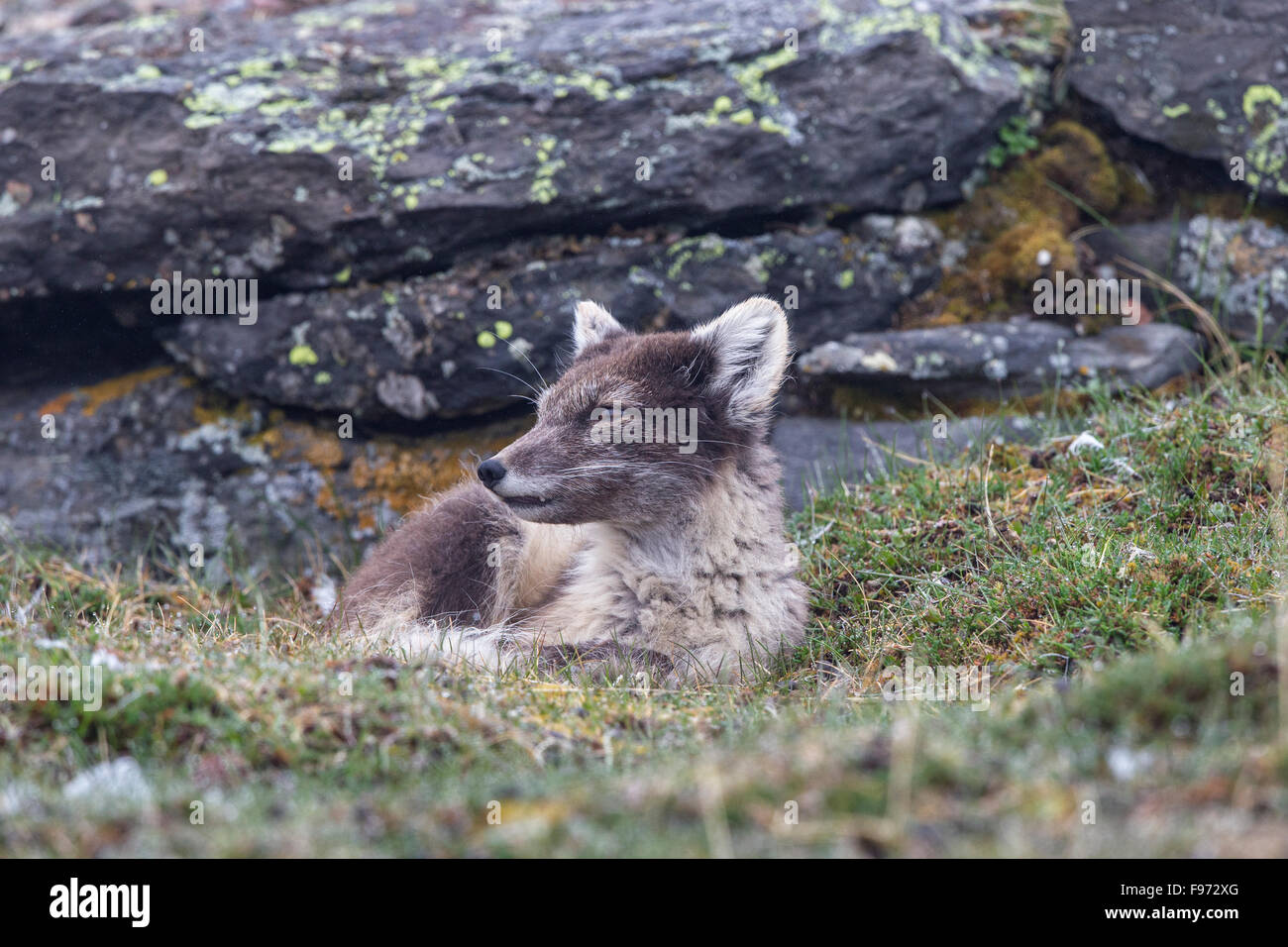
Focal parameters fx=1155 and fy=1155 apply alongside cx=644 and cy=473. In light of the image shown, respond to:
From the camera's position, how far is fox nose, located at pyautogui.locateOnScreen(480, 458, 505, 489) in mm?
5496

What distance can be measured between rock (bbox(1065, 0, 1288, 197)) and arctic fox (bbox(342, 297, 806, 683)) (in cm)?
407

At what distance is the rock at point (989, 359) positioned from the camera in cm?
768

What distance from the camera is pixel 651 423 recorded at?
579 centimetres

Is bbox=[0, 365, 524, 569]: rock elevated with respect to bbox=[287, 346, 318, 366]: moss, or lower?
lower

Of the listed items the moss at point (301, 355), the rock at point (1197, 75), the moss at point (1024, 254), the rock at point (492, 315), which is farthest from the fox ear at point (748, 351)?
the rock at point (1197, 75)

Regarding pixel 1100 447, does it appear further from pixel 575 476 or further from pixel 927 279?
pixel 575 476

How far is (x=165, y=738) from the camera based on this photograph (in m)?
3.62

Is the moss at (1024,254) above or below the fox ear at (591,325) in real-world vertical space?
above

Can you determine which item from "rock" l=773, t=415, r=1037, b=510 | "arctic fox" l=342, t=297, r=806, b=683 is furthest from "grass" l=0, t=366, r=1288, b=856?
"rock" l=773, t=415, r=1037, b=510

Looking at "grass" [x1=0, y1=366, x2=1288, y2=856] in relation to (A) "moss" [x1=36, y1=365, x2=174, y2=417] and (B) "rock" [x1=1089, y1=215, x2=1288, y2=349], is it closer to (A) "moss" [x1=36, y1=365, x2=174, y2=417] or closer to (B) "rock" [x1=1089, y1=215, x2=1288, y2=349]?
(B) "rock" [x1=1089, y1=215, x2=1288, y2=349]

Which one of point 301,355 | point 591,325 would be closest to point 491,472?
point 591,325

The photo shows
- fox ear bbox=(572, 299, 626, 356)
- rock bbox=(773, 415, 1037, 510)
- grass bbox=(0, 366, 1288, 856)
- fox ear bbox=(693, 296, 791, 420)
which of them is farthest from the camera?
rock bbox=(773, 415, 1037, 510)

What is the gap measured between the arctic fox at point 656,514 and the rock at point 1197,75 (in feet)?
13.3

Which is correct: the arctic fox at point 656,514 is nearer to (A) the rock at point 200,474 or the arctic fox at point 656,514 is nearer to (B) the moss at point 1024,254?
(A) the rock at point 200,474
